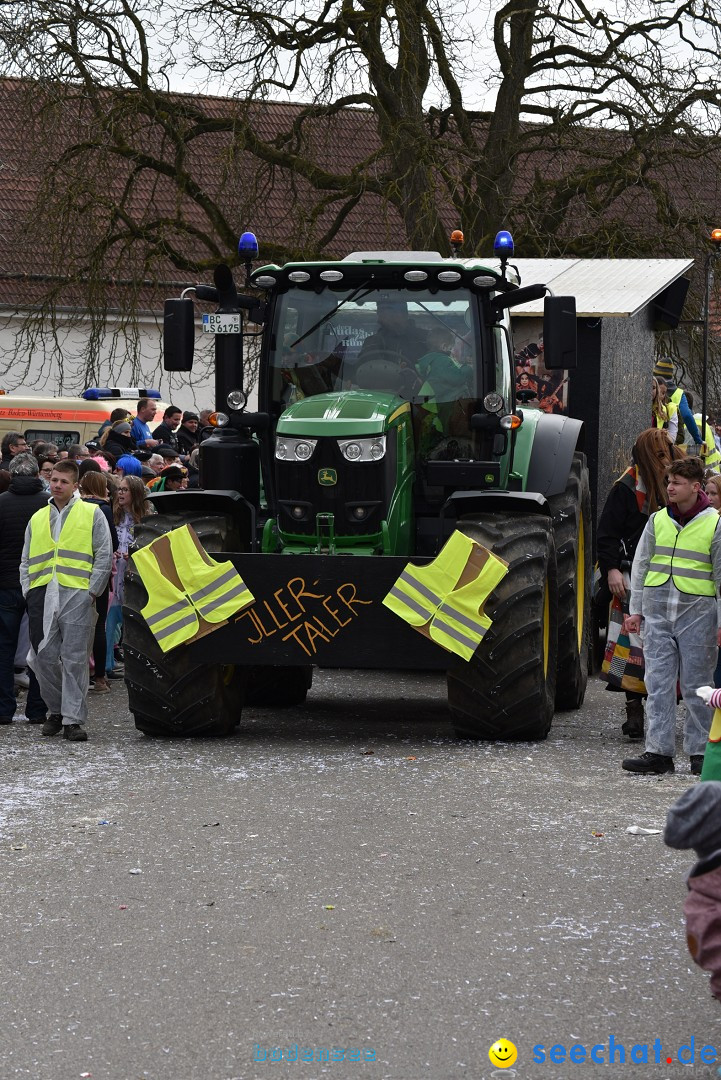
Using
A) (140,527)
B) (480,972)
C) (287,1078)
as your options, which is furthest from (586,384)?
(287,1078)

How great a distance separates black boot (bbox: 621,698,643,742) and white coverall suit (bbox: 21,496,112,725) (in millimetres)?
3227

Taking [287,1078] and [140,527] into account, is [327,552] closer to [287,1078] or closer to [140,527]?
[140,527]

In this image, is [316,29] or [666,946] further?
[316,29]

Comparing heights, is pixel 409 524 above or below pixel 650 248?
below

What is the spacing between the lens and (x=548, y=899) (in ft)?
20.6

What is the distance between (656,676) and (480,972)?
11.8ft

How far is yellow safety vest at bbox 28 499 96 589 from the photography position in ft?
33.2

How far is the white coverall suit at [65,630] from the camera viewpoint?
10.0 meters

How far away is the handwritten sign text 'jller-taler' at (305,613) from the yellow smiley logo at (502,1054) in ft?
15.3

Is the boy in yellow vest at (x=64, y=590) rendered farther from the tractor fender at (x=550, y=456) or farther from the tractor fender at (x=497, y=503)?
the tractor fender at (x=550, y=456)

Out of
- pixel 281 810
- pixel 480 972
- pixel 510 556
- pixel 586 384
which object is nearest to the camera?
pixel 480 972

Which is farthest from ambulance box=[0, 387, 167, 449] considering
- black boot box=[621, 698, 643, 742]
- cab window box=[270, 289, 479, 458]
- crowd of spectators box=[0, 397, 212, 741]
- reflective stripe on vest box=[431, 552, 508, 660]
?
reflective stripe on vest box=[431, 552, 508, 660]
